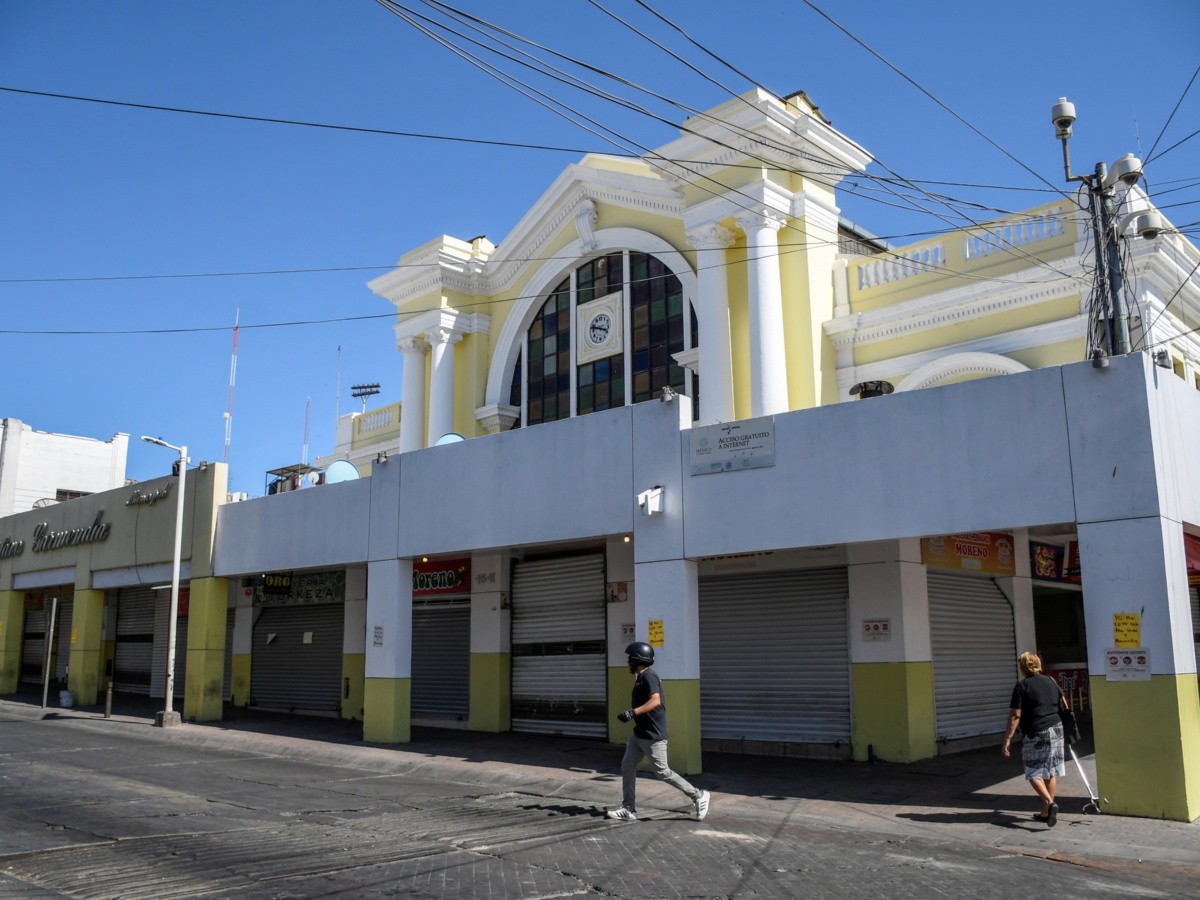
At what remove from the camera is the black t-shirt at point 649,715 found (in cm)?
1083

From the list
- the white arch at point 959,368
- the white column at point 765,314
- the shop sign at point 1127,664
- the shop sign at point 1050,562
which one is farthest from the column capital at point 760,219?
the shop sign at point 1127,664

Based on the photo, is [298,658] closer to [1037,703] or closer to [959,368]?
[959,368]

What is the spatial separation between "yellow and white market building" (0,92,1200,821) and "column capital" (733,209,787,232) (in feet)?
0.67

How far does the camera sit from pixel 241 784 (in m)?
13.9

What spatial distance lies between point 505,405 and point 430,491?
24.4ft

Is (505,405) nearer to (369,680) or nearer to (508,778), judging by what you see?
(369,680)

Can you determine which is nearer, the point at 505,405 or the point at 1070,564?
the point at 1070,564

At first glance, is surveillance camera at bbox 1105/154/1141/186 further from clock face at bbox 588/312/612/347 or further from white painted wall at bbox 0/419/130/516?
white painted wall at bbox 0/419/130/516

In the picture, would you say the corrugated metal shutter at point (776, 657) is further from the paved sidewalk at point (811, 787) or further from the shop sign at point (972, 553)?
the shop sign at point (972, 553)

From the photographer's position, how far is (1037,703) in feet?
34.8

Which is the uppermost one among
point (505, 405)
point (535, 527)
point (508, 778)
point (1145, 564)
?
point (505, 405)

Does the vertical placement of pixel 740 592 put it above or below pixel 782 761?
above

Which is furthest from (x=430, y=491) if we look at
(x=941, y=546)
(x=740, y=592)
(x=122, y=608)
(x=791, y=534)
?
(x=122, y=608)

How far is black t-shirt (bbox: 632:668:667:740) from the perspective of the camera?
10.8 m
